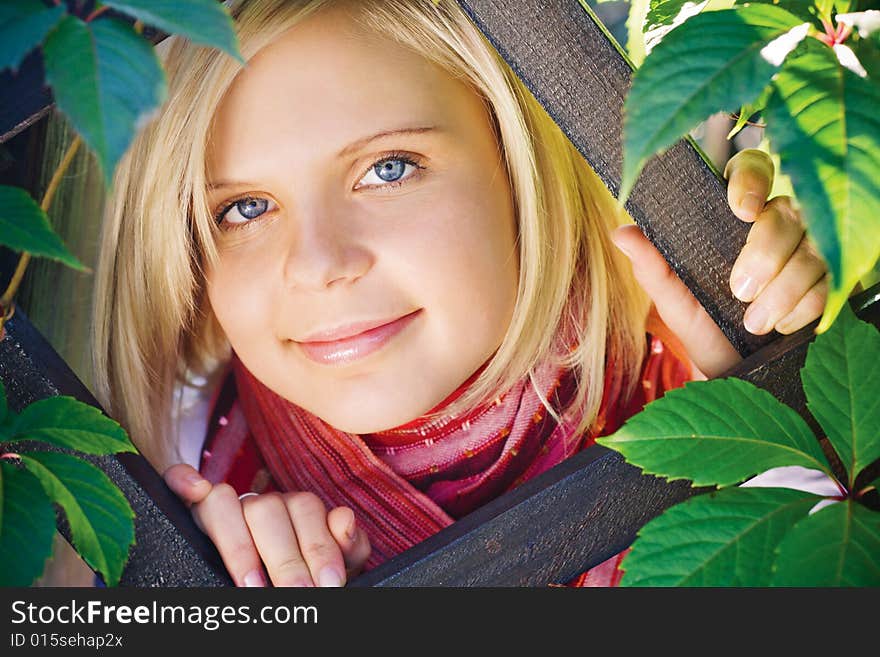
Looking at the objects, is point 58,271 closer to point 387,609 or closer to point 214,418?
point 214,418

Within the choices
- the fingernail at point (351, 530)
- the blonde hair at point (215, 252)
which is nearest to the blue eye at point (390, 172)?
the blonde hair at point (215, 252)

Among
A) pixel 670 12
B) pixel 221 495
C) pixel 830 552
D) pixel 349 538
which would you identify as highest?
pixel 670 12

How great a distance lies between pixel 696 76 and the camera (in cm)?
46

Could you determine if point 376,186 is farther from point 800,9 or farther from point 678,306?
point 800,9

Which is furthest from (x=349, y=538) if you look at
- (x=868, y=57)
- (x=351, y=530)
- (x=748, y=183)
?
(x=868, y=57)

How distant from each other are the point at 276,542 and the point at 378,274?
0.85 feet

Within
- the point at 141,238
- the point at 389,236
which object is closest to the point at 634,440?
the point at 389,236

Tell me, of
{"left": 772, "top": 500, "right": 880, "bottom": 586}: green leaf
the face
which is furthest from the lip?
{"left": 772, "top": 500, "right": 880, "bottom": 586}: green leaf

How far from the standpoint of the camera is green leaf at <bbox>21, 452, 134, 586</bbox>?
57 centimetres

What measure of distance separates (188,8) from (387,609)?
1.32 feet

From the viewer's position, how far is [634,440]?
0.57 metres

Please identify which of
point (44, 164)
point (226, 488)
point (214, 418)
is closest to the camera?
point (226, 488)

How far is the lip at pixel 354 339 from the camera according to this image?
857mm

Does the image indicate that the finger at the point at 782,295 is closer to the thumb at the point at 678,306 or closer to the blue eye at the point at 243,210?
the thumb at the point at 678,306
